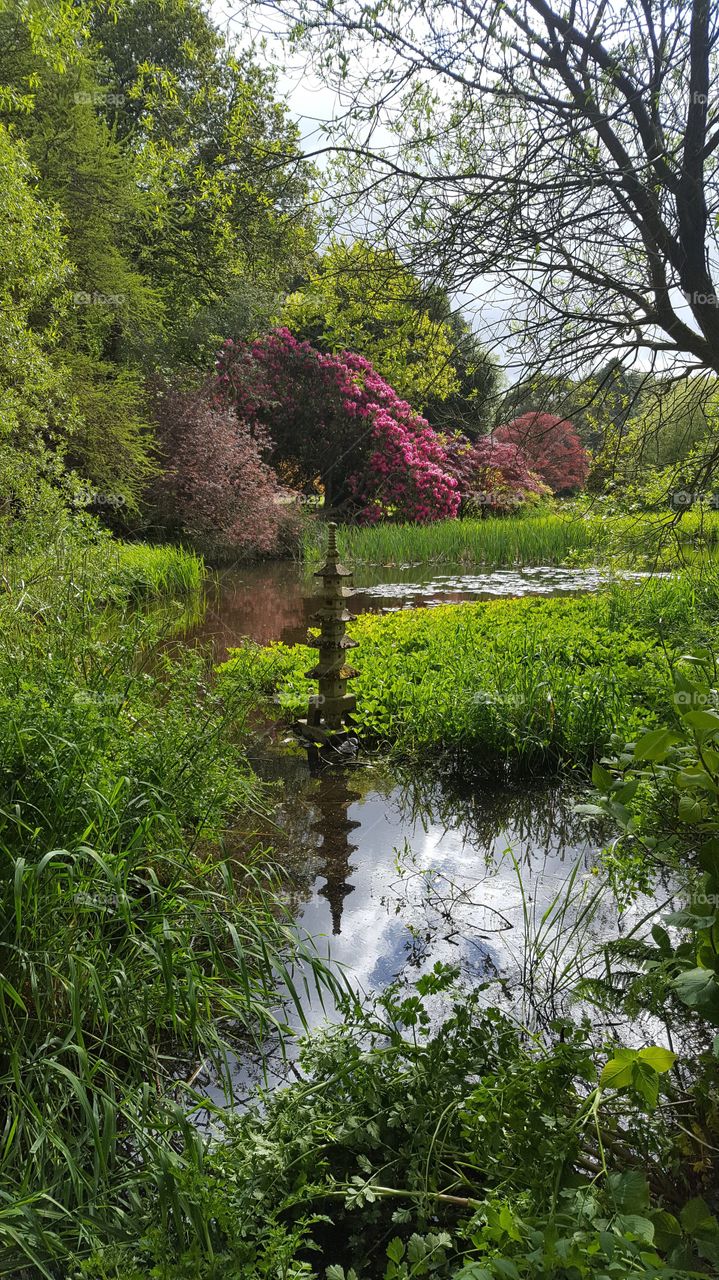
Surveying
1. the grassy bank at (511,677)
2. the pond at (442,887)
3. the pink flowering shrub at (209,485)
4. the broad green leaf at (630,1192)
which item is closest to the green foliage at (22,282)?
the pink flowering shrub at (209,485)

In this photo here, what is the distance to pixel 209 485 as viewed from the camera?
1358 cm

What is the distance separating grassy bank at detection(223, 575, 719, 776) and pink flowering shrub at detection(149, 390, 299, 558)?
6947 millimetres

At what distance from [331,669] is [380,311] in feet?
7.52

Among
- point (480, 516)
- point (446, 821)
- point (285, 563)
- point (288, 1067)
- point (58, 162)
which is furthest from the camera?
point (480, 516)

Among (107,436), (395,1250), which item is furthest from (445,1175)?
(107,436)

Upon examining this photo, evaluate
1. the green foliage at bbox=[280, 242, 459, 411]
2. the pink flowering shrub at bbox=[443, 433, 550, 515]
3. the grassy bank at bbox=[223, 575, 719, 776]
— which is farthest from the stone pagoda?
the pink flowering shrub at bbox=[443, 433, 550, 515]

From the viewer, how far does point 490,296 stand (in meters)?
3.25

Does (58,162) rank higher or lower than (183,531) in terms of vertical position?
higher

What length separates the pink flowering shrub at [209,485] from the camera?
13.7 metres

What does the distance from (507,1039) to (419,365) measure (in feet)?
11.0

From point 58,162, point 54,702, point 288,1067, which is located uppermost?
point 58,162

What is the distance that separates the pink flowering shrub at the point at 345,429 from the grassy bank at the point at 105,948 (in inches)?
576

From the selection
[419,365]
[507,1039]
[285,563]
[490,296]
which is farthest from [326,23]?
[285,563]

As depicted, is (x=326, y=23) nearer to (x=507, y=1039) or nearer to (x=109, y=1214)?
(x=507, y=1039)
